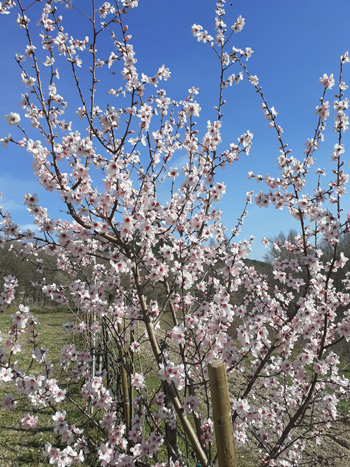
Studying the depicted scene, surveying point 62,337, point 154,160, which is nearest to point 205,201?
point 154,160

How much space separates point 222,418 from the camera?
201 cm

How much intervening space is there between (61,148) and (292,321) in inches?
114

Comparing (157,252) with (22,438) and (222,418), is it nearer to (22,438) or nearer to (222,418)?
(222,418)

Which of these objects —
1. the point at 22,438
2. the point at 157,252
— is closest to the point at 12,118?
the point at 157,252

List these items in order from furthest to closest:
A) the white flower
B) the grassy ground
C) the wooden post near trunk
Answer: the grassy ground < the white flower < the wooden post near trunk

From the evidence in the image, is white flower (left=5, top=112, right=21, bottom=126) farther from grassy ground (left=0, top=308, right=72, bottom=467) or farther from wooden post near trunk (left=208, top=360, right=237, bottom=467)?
grassy ground (left=0, top=308, right=72, bottom=467)

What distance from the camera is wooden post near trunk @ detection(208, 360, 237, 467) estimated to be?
79.0 inches

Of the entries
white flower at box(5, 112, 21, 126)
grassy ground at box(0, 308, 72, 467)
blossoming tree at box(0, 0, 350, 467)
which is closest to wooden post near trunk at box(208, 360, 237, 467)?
blossoming tree at box(0, 0, 350, 467)

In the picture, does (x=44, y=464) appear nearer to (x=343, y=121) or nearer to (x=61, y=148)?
(x=61, y=148)

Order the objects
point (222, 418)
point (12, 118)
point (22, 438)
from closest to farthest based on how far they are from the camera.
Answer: point (222, 418)
point (12, 118)
point (22, 438)

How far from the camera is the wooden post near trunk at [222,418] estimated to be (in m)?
2.01

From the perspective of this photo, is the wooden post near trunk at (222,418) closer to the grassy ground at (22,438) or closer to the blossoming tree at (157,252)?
the blossoming tree at (157,252)

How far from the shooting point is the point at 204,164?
3.67m

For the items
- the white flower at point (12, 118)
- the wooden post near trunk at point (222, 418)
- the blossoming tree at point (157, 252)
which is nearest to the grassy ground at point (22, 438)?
the blossoming tree at point (157, 252)
